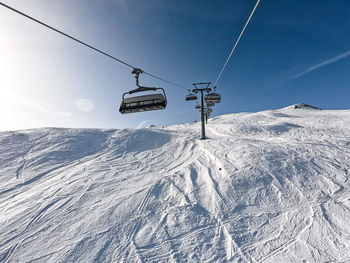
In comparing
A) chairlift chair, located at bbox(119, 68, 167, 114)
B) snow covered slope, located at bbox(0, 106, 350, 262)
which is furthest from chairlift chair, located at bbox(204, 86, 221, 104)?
chairlift chair, located at bbox(119, 68, 167, 114)

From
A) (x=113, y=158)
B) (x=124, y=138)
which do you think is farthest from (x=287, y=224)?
(x=124, y=138)

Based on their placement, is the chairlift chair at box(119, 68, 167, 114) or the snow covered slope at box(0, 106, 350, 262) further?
the chairlift chair at box(119, 68, 167, 114)

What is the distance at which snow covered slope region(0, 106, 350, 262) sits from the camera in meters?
3.02

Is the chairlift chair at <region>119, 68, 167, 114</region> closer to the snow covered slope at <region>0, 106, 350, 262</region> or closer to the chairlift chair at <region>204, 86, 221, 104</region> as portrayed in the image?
the snow covered slope at <region>0, 106, 350, 262</region>

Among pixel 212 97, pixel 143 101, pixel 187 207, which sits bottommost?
pixel 187 207

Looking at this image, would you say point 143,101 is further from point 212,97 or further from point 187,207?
point 212,97

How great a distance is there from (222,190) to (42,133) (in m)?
16.5

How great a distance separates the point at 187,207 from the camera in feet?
13.6

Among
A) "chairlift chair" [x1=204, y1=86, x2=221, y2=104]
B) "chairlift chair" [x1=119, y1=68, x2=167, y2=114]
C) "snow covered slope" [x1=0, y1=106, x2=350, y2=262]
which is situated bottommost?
"snow covered slope" [x1=0, y1=106, x2=350, y2=262]

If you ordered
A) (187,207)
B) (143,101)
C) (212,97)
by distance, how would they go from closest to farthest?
(187,207)
(143,101)
(212,97)

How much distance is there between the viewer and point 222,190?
4746 mm

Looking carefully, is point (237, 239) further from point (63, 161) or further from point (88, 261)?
point (63, 161)

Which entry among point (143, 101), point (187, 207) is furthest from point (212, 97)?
point (187, 207)

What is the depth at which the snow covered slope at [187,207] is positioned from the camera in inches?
119
